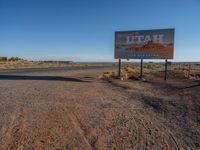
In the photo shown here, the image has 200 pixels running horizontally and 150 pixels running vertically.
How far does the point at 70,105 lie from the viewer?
8.69m

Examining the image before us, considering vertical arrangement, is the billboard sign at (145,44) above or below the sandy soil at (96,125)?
above

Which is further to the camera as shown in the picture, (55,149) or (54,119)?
(54,119)

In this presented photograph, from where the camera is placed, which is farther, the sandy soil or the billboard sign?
the billboard sign

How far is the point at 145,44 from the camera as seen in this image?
835 inches

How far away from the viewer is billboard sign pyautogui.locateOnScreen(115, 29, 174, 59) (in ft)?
66.9

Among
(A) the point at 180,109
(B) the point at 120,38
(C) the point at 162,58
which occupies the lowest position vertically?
(A) the point at 180,109

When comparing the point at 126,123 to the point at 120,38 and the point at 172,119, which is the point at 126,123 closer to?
the point at 172,119

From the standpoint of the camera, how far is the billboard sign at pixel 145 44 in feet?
66.9

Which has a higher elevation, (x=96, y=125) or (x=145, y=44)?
(x=145, y=44)

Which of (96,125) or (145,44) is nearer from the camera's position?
(96,125)

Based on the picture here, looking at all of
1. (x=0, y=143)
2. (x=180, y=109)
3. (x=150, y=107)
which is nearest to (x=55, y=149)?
(x=0, y=143)

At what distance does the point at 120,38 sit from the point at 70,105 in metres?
14.7

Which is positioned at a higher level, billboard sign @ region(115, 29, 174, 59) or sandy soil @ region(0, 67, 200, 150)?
billboard sign @ region(115, 29, 174, 59)

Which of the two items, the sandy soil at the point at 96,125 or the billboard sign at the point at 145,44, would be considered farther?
the billboard sign at the point at 145,44
